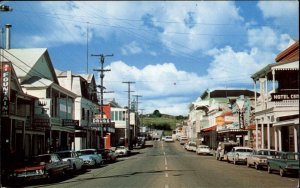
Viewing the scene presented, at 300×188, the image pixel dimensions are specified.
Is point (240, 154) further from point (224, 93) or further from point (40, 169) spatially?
point (224, 93)

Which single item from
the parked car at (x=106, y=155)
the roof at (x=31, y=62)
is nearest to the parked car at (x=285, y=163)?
the parked car at (x=106, y=155)

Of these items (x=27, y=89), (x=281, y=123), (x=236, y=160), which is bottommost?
(x=236, y=160)

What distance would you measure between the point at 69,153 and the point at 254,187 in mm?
13870

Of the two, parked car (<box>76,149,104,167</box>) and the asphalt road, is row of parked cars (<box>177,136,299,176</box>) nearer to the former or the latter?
the asphalt road

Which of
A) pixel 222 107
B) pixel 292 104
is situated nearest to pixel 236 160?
pixel 292 104

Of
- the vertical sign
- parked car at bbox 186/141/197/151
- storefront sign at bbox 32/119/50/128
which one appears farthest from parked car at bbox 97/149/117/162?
parked car at bbox 186/141/197/151

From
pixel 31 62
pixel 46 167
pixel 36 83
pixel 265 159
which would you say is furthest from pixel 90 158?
pixel 31 62

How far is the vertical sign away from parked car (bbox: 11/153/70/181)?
646 centimetres

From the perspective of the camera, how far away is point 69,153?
28.5 m

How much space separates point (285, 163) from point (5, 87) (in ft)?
58.1

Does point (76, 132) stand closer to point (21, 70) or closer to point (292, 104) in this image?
point (21, 70)

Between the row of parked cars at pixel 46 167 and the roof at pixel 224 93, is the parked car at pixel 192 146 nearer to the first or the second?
the roof at pixel 224 93

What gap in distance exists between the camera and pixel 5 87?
29.3m

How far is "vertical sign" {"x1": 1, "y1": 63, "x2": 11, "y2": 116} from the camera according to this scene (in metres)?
28.6
